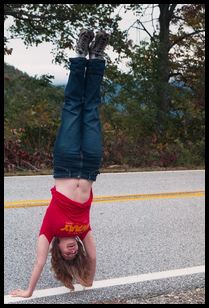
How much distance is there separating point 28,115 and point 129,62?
3.73 meters

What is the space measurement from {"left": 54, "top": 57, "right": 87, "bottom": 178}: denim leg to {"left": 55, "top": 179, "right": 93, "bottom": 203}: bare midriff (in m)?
0.06

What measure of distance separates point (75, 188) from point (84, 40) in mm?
1126

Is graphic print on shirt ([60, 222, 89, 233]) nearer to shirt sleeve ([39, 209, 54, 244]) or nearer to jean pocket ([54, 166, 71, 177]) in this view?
shirt sleeve ([39, 209, 54, 244])

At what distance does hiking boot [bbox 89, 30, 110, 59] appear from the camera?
4320mm

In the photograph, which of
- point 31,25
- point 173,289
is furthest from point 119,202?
point 31,25

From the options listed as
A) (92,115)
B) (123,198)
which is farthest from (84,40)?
(123,198)

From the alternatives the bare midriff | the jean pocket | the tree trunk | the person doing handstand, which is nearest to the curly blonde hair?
the person doing handstand

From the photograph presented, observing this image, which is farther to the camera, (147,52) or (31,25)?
(147,52)

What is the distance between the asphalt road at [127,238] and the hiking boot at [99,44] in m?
2.09

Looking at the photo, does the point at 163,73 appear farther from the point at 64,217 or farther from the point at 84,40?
the point at 64,217

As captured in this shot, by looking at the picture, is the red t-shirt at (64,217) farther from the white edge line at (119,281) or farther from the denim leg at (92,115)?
the white edge line at (119,281)

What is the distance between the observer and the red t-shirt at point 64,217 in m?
4.27
